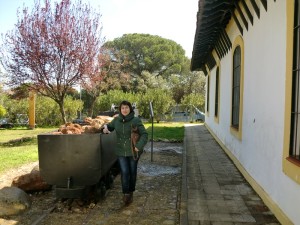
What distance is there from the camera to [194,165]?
30.8ft

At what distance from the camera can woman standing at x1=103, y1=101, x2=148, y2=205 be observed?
599cm

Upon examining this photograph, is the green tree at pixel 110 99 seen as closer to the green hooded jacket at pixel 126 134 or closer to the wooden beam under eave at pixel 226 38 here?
the wooden beam under eave at pixel 226 38

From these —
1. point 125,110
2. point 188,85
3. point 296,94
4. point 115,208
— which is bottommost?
point 115,208

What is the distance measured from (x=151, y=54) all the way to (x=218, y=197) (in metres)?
47.1

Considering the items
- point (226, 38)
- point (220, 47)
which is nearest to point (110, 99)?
point (220, 47)

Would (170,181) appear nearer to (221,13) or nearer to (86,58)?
(221,13)

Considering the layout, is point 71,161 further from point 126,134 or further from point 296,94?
point 296,94

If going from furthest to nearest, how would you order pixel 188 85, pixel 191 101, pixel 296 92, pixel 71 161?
pixel 188 85
pixel 191 101
pixel 71 161
pixel 296 92

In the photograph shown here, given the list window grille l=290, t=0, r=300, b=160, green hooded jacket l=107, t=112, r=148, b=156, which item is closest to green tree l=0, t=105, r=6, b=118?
green hooded jacket l=107, t=112, r=148, b=156

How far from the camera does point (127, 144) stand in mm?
6008

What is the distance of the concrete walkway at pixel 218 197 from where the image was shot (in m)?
5.16

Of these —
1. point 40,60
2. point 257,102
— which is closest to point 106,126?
point 257,102

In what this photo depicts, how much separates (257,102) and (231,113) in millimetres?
3919

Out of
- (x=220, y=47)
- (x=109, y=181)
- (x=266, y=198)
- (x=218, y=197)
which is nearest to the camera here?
(x=266, y=198)
